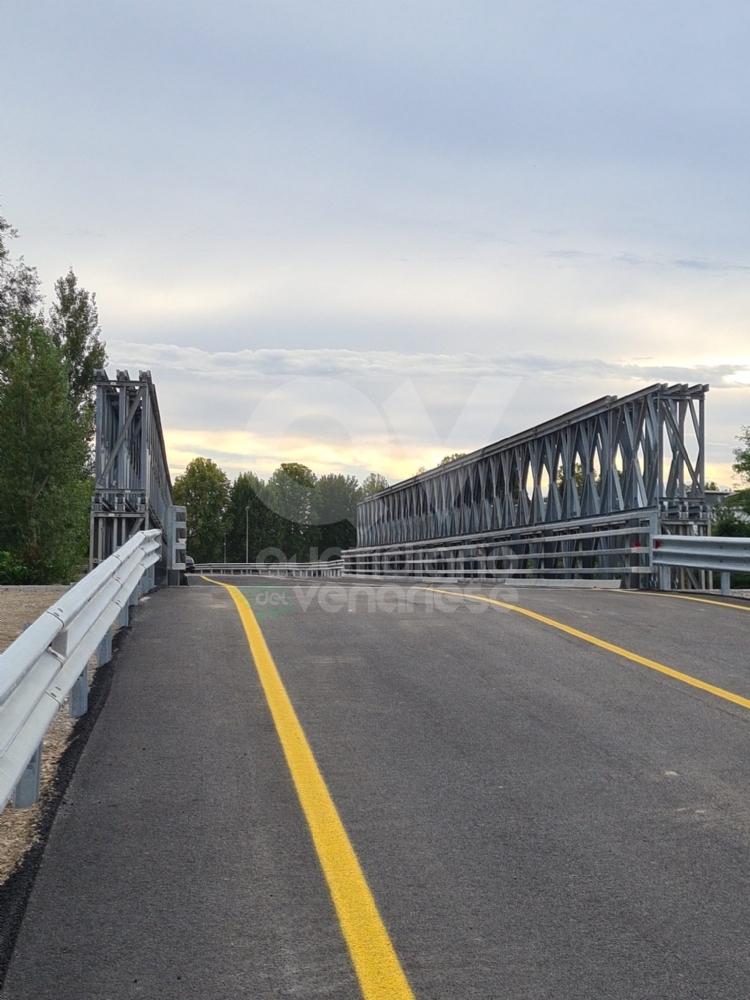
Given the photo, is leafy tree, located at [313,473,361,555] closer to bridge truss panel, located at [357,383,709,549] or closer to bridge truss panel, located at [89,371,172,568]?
bridge truss panel, located at [357,383,709,549]

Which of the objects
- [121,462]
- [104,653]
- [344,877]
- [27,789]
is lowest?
[344,877]

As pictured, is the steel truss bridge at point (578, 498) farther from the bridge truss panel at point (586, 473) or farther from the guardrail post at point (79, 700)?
the guardrail post at point (79, 700)

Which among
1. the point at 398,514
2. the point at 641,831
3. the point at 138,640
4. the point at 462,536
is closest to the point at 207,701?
the point at 138,640

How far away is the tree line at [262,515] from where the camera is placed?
351ft

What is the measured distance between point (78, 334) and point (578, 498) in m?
48.1

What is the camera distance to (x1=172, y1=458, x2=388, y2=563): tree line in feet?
351

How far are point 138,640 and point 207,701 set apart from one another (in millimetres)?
2681

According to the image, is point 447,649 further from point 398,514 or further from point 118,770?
point 398,514

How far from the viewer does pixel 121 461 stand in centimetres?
1861

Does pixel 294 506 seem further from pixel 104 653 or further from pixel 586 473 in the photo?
pixel 104 653

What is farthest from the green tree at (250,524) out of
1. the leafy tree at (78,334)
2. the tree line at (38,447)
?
the tree line at (38,447)

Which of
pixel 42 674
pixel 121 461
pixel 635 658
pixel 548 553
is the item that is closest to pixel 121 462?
pixel 121 461

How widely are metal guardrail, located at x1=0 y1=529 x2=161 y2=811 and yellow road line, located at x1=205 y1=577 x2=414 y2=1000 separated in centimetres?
124

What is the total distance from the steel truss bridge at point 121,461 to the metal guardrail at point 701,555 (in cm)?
886
